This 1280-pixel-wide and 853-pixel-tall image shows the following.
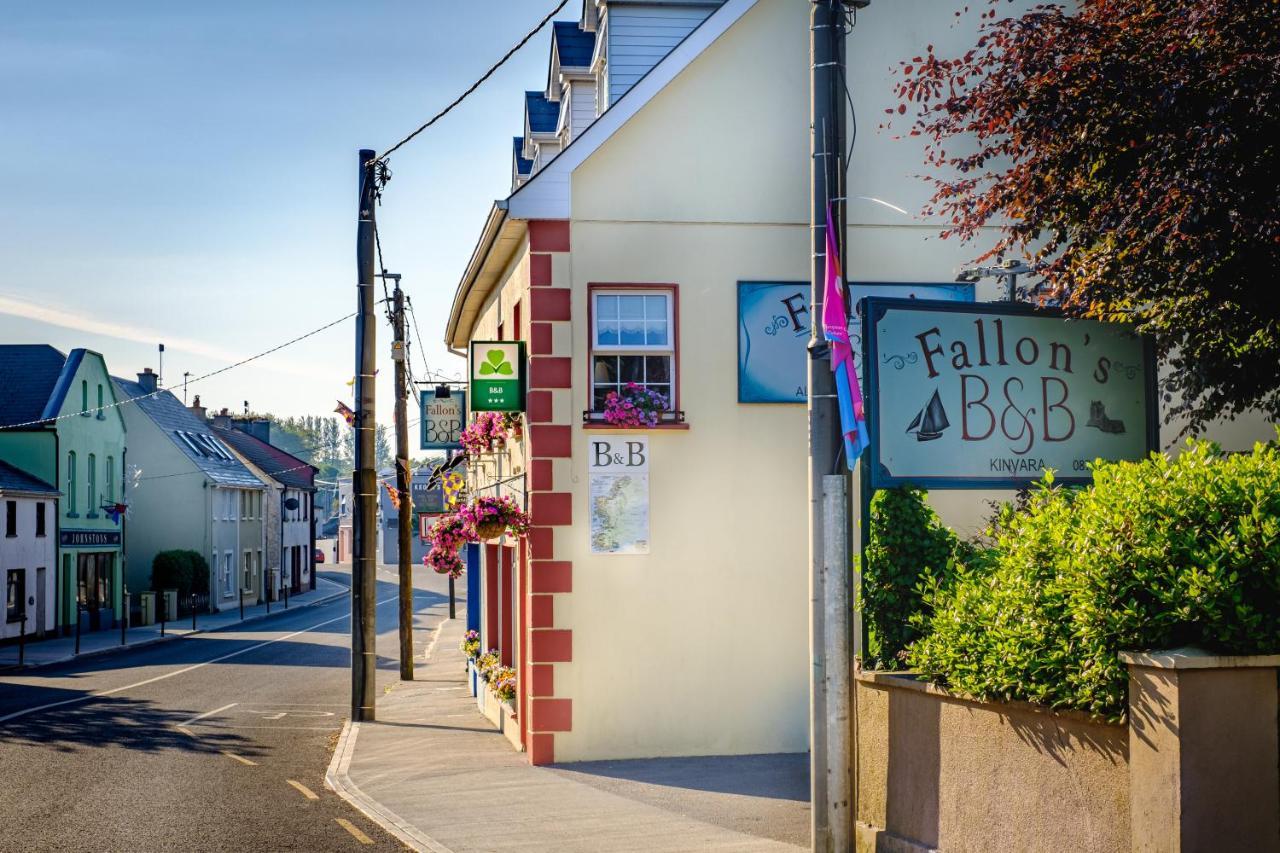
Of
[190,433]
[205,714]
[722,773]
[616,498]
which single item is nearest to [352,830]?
[722,773]

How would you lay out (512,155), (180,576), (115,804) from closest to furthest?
(115,804) → (512,155) → (180,576)

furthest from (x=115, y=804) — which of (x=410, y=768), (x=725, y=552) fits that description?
(x=725, y=552)

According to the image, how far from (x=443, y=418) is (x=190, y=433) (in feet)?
131

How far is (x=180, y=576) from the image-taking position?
54594mm

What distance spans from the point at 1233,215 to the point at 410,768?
1017 cm

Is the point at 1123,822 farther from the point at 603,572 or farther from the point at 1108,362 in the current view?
the point at 603,572

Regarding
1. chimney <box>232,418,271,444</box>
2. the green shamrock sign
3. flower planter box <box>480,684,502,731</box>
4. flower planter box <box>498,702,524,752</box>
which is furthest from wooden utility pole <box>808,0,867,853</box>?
chimney <box>232,418,271,444</box>

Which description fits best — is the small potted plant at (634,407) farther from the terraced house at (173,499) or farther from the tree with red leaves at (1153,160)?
the terraced house at (173,499)

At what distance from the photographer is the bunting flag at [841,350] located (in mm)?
9188

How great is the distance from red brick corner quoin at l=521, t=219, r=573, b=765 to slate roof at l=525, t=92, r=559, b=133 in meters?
9.19

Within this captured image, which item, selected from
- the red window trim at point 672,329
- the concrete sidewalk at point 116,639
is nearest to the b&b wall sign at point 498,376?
the red window trim at point 672,329

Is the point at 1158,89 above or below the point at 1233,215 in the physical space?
above

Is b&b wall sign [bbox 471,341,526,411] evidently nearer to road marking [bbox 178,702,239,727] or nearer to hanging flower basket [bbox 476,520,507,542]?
hanging flower basket [bbox 476,520,507,542]

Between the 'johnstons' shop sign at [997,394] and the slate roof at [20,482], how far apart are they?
35.1 metres
